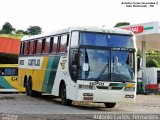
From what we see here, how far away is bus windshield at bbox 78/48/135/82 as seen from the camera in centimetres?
1948

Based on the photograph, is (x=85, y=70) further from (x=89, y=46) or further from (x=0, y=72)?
(x=0, y=72)

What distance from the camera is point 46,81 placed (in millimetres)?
24031

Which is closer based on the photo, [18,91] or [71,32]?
[71,32]

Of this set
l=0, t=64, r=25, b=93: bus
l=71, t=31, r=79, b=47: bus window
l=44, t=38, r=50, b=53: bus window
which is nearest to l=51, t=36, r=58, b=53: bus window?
l=44, t=38, r=50, b=53: bus window

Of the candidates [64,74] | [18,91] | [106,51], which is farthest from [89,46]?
[18,91]

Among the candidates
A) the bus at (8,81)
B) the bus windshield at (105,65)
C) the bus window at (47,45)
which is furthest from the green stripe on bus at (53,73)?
the bus at (8,81)

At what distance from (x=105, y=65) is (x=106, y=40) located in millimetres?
1105

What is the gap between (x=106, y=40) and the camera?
2020 cm

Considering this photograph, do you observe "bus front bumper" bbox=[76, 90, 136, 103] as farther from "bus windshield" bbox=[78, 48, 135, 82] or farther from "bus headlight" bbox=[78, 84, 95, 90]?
"bus windshield" bbox=[78, 48, 135, 82]

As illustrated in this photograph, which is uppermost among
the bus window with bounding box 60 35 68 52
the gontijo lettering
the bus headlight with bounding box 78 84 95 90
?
the bus window with bounding box 60 35 68 52

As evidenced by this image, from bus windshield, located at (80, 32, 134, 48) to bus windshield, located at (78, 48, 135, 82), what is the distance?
32 cm

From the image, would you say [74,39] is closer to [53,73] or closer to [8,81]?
[53,73]

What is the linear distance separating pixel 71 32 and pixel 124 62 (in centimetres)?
242

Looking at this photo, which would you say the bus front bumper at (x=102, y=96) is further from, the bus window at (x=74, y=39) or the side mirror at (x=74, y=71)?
the bus window at (x=74, y=39)
